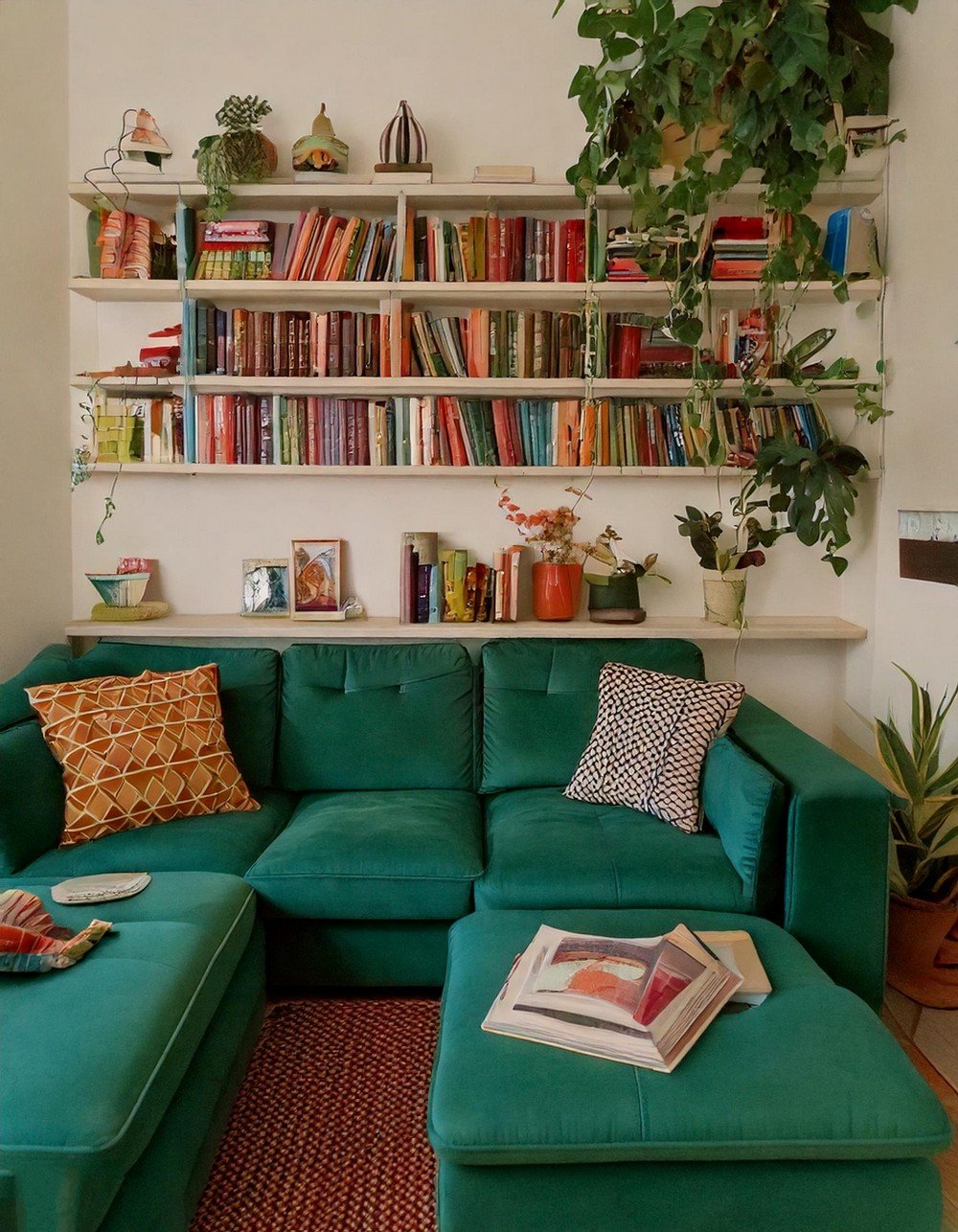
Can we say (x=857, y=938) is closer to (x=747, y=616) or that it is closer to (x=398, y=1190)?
(x=398, y=1190)

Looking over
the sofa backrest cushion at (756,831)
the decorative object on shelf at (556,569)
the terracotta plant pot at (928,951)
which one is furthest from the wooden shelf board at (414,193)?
the terracotta plant pot at (928,951)

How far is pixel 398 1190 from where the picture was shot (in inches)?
68.5

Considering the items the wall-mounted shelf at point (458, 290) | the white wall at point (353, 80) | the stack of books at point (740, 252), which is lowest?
the wall-mounted shelf at point (458, 290)

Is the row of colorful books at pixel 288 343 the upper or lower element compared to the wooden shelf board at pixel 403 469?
upper

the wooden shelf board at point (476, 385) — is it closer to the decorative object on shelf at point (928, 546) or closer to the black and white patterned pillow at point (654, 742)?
the decorative object on shelf at point (928, 546)

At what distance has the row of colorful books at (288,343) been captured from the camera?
3070mm

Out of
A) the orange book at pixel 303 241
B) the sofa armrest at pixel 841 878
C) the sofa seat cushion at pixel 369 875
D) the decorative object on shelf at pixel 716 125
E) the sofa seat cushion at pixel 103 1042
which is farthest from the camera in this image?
the orange book at pixel 303 241

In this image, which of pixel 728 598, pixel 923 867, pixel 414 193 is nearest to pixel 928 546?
pixel 728 598

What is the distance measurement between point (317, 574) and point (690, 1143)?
2.25 m

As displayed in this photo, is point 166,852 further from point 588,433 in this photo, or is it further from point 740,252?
point 740,252

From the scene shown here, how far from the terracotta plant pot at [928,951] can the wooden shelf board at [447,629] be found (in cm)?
94

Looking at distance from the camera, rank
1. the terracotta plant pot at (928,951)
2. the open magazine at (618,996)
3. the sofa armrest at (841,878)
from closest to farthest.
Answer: the open magazine at (618,996) → the sofa armrest at (841,878) → the terracotta plant pot at (928,951)

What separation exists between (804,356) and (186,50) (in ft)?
7.46

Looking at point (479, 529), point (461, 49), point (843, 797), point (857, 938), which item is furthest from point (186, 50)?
point (857, 938)
